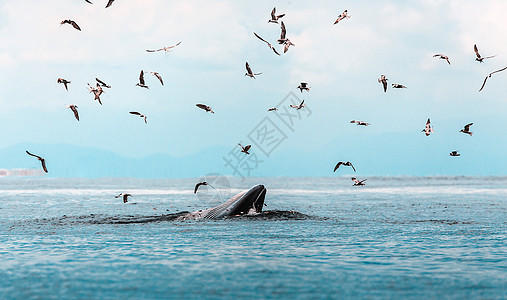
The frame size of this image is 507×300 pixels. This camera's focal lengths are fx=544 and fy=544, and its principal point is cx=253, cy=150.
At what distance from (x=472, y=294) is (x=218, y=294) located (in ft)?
15.2

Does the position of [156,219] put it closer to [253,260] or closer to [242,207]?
[242,207]

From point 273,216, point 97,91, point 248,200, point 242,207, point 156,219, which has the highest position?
point 97,91

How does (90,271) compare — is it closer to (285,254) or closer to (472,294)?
(285,254)

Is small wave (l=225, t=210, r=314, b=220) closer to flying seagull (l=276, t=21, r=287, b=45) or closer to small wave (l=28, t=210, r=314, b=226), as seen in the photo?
small wave (l=28, t=210, r=314, b=226)

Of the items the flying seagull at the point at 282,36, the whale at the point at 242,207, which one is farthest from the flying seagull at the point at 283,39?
the whale at the point at 242,207

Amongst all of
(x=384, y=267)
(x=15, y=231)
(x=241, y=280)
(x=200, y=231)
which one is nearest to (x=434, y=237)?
(x=384, y=267)

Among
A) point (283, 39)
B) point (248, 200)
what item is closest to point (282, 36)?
point (283, 39)

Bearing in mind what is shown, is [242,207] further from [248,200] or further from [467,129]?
[467,129]

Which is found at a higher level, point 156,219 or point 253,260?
point 156,219

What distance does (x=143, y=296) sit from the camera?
32.3ft

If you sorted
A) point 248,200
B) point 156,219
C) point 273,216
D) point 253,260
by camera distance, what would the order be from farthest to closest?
point 156,219 < point 273,216 < point 248,200 < point 253,260

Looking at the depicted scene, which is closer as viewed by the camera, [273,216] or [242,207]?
[242,207]

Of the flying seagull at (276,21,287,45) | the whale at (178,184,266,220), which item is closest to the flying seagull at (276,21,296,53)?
the flying seagull at (276,21,287,45)

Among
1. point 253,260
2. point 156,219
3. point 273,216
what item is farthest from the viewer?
point 156,219
